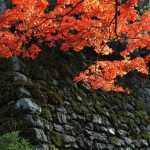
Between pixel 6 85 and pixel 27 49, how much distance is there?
2172mm

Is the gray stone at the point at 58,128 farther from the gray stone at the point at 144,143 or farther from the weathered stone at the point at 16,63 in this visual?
the gray stone at the point at 144,143

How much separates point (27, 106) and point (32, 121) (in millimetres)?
412

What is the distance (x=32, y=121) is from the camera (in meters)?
6.88

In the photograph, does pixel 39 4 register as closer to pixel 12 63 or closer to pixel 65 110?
pixel 12 63

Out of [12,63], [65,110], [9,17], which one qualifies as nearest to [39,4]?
[9,17]

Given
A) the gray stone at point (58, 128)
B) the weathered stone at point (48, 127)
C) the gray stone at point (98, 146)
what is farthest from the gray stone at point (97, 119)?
the weathered stone at point (48, 127)

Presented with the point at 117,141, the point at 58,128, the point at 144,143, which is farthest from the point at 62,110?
the point at 144,143

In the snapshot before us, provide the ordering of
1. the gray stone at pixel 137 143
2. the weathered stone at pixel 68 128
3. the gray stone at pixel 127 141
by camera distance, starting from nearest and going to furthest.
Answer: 1. the weathered stone at pixel 68 128
2. the gray stone at pixel 127 141
3. the gray stone at pixel 137 143

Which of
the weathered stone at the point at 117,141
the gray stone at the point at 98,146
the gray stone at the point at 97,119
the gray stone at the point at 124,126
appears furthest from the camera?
the gray stone at the point at 124,126

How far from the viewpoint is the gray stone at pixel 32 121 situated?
685 centimetres

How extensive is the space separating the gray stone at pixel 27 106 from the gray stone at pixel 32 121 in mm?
176

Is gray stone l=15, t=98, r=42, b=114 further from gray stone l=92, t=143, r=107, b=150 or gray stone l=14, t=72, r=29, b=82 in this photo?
gray stone l=92, t=143, r=107, b=150

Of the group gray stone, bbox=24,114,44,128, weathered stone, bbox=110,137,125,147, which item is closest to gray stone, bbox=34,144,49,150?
gray stone, bbox=24,114,44,128

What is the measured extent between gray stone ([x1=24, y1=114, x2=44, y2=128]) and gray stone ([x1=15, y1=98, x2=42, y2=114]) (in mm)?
176
